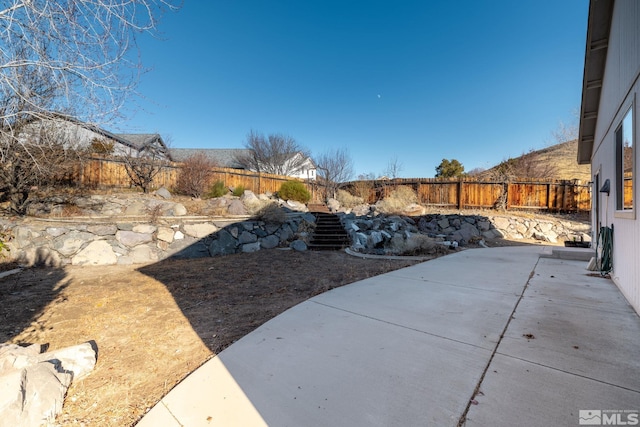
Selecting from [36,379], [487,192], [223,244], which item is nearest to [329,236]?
[223,244]

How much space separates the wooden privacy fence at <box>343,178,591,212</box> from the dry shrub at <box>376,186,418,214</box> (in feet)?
3.21

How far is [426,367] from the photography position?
2277mm

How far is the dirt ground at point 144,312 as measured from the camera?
7.12 feet

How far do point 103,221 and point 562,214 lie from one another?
18289 mm

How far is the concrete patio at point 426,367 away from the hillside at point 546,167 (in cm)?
1377

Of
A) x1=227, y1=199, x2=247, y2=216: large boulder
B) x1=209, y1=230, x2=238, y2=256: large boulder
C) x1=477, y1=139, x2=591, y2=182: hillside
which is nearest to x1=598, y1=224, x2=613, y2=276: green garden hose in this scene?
x1=209, y1=230, x2=238, y2=256: large boulder

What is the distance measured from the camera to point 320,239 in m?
8.92

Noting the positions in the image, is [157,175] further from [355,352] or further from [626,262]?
[626,262]

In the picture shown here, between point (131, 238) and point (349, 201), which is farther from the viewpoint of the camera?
point (349, 201)

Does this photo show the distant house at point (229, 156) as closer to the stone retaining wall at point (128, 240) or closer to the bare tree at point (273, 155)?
the bare tree at point (273, 155)

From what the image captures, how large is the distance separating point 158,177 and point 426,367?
12302 mm

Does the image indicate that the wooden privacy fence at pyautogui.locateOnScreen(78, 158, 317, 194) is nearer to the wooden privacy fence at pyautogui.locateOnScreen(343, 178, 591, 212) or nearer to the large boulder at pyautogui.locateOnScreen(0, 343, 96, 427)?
the wooden privacy fence at pyautogui.locateOnScreen(343, 178, 591, 212)

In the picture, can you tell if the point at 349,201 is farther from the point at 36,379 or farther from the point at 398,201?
the point at 36,379

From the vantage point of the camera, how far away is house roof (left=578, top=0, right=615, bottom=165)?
199 inches
